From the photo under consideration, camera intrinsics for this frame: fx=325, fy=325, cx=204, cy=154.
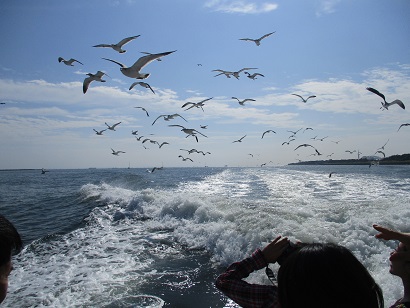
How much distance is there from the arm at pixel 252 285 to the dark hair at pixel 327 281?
0.44 metres

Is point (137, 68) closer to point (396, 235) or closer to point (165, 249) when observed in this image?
point (165, 249)

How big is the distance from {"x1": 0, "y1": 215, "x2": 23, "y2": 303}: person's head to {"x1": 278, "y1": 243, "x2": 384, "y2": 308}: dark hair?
1179mm

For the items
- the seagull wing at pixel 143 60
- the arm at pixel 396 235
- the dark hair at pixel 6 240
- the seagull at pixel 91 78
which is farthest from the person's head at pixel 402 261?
the seagull at pixel 91 78

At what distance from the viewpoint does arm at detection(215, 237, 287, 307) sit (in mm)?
1708

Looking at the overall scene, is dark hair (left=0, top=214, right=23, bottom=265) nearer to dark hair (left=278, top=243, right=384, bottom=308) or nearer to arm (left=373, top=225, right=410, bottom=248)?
dark hair (left=278, top=243, right=384, bottom=308)

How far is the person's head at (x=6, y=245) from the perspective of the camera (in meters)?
1.39

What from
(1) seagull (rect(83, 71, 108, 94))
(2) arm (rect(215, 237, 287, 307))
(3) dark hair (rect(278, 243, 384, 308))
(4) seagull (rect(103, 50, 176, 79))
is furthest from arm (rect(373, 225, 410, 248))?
(1) seagull (rect(83, 71, 108, 94))

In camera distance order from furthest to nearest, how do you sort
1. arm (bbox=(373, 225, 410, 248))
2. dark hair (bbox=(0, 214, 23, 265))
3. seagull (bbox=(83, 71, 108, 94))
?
seagull (bbox=(83, 71, 108, 94)) → arm (bbox=(373, 225, 410, 248)) → dark hair (bbox=(0, 214, 23, 265))

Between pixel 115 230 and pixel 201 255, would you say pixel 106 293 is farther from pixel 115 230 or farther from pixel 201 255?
pixel 115 230

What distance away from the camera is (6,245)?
1415 millimetres

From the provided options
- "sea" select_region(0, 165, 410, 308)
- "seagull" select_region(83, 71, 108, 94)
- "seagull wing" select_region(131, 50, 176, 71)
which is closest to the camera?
"sea" select_region(0, 165, 410, 308)

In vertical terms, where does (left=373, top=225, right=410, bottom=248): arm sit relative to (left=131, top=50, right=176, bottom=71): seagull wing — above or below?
below

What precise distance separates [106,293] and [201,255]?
300 centimetres

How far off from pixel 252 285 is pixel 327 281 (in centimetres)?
60
